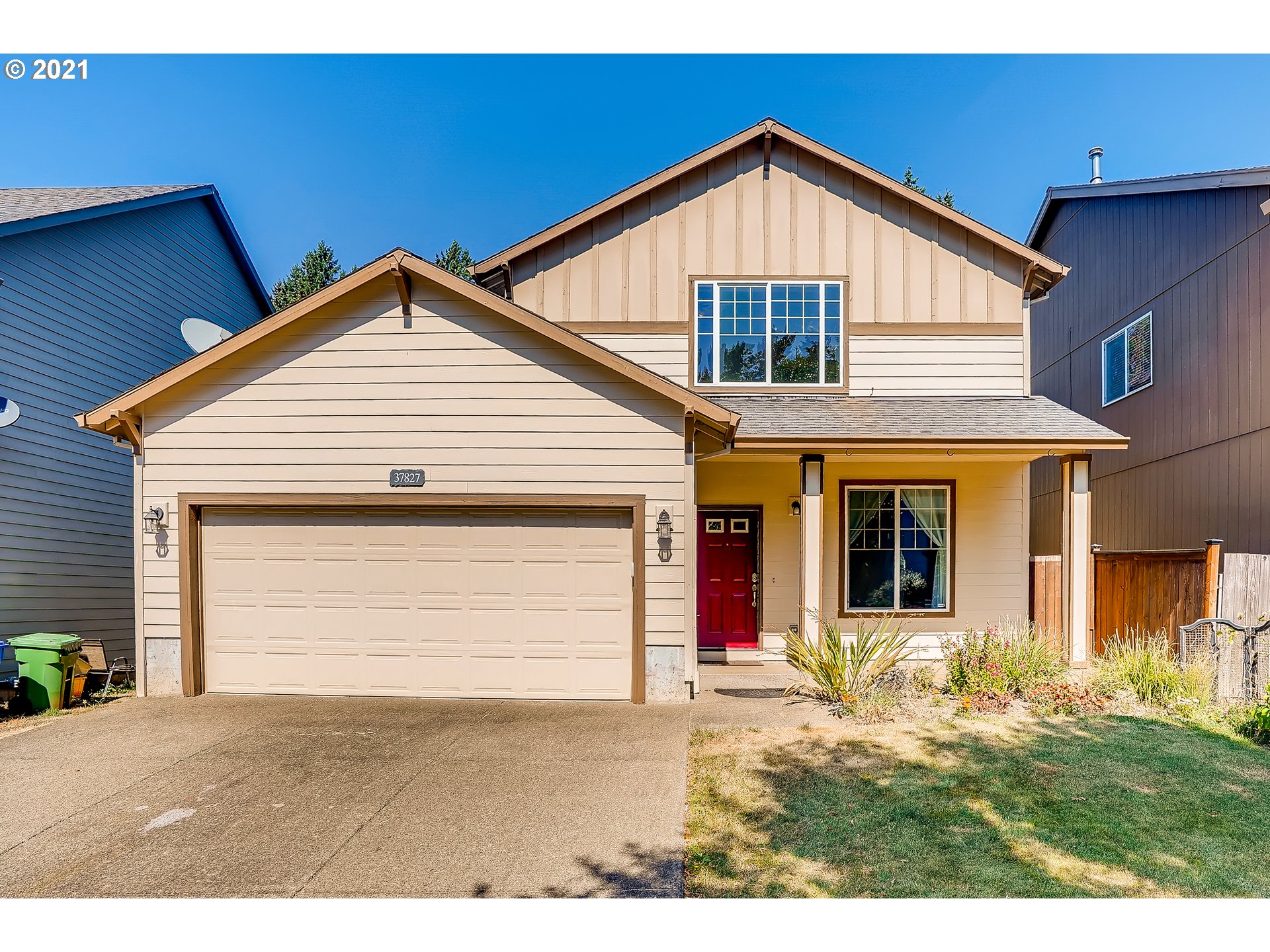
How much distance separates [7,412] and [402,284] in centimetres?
558

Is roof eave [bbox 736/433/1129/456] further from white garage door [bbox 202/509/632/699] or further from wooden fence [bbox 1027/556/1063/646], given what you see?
white garage door [bbox 202/509/632/699]

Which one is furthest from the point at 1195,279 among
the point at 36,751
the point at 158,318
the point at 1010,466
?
the point at 158,318

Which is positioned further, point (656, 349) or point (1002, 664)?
point (656, 349)

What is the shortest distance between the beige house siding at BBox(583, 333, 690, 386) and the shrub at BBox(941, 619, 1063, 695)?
525 cm

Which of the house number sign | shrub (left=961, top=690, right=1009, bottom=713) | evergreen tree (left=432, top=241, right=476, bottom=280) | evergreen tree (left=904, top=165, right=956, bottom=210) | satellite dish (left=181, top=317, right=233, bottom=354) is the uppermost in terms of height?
evergreen tree (left=904, top=165, right=956, bottom=210)

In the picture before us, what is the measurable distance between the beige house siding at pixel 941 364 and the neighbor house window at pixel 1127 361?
14.0 feet

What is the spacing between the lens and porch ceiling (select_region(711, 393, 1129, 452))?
29.3 feet

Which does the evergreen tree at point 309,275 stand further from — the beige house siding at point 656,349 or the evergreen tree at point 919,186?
the beige house siding at point 656,349

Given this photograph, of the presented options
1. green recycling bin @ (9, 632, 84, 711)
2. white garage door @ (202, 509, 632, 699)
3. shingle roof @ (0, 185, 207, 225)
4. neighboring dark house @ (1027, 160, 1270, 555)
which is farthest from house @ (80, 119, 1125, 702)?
shingle roof @ (0, 185, 207, 225)

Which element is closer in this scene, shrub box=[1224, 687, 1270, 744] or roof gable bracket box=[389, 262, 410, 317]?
shrub box=[1224, 687, 1270, 744]

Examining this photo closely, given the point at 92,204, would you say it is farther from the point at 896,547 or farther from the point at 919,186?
the point at 919,186

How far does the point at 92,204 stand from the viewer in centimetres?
1081

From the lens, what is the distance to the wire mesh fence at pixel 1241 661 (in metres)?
7.30

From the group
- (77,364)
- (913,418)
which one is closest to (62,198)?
(77,364)
